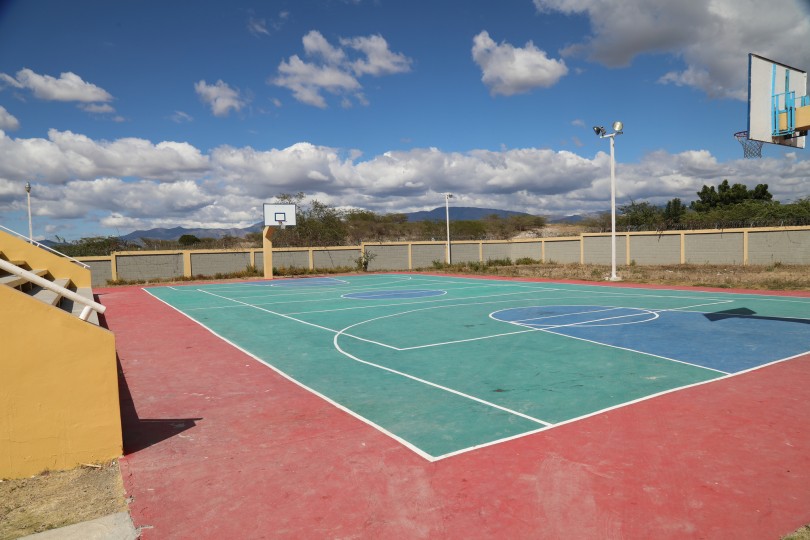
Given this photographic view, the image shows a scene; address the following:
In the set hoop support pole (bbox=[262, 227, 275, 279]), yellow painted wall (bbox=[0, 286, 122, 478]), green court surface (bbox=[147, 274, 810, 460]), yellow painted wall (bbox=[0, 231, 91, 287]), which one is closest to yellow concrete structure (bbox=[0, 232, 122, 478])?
yellow painted wall (bbox=[0, 286, 122, 478])

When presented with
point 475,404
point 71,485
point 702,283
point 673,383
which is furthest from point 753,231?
point 71,485

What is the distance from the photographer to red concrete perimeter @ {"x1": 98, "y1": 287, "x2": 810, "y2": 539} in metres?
3.86

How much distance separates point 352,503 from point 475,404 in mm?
2786

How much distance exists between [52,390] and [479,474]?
13.4 ft

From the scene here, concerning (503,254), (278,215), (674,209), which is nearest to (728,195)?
(674,209)

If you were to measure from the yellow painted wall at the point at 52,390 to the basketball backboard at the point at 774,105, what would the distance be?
40.6 feet

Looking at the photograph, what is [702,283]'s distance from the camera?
72.7 ft

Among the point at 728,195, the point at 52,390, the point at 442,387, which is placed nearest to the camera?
the point at 52,390

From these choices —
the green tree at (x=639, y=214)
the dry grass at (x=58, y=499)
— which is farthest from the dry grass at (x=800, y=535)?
the green tree at (x=639, y=214)

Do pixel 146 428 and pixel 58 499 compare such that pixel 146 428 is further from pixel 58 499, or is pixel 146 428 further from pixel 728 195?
pixel 728 195

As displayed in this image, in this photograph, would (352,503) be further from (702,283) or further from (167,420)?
(702,283)

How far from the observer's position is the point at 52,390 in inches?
193

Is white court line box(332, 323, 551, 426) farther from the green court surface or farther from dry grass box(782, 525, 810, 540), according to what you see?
dry grass box(782, 525, 810, 540)

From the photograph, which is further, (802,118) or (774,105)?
(774,105)
